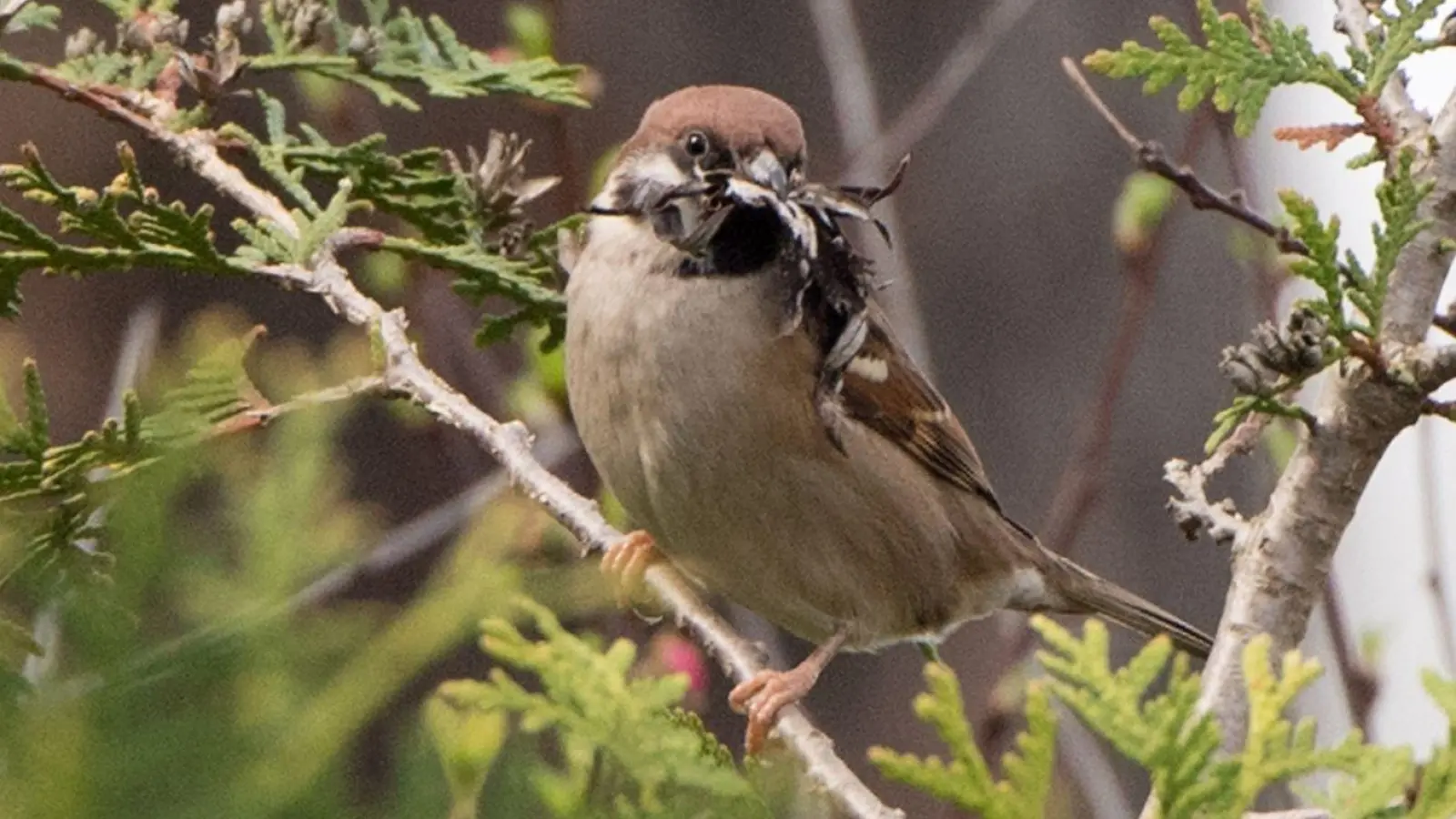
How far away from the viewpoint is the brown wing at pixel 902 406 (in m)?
3.19

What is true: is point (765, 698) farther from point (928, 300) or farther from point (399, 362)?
point (928, 300)

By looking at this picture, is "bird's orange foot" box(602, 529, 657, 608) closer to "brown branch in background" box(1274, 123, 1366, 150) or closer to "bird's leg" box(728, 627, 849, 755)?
"bird's leg" box(728, 627, 849, 755)

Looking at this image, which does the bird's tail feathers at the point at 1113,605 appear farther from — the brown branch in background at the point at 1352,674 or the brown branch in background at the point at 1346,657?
the brown branch in background at the point at 1352,674

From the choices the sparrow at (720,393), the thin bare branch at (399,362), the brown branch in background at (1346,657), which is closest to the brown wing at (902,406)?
the sparrow at (720,393)

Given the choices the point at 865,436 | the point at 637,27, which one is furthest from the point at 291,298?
the point at 865,436

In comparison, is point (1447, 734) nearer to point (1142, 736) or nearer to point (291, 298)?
point (1142, 736)

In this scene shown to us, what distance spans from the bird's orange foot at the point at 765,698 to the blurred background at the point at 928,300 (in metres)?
0.10

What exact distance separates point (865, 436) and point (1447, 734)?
1826 millimetres

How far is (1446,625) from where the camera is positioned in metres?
2.88

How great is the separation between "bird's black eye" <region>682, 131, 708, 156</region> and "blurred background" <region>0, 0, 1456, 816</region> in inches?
8.6

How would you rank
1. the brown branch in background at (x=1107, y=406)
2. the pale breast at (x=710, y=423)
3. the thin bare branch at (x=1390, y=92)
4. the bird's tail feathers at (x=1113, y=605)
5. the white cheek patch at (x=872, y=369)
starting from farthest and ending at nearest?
the bird's tail feathers at (x=1113, y=605)
the brown branch in background at (x=1107, y=406)
the white cheek patch at (x=872, y=369)
the pale breast at (x=710, y=423)
the thin bare branch at (x=1390, y=92)

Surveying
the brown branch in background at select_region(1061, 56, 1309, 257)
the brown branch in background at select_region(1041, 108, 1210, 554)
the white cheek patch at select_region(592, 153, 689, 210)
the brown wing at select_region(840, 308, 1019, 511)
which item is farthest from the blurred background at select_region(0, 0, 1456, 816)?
the brown branch in background at select_region(1061, 56, 1309, 257)

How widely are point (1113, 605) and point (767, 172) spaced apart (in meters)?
1.50

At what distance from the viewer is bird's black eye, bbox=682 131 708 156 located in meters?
2.77
